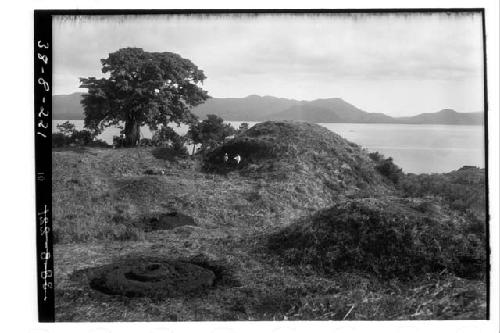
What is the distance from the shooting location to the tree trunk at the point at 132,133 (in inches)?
477

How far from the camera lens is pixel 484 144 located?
8.62m

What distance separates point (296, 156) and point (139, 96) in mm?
4320

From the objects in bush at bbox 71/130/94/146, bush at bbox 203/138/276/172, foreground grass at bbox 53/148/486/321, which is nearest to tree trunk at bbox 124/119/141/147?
foreground grass at bbox 53/148/486/321

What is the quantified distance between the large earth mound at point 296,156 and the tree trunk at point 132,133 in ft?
6.61

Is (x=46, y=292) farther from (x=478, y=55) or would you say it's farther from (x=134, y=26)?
(x=478, y=55)

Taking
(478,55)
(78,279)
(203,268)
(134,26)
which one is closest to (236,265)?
(203,268)

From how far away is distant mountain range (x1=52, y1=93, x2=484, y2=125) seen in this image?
31.4 feet

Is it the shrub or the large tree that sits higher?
the large tree

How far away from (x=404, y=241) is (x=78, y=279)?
5821 mm

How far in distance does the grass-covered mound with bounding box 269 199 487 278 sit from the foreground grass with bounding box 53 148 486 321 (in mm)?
252

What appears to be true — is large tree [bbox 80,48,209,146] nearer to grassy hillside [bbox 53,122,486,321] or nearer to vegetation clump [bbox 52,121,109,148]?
vegetation clump [bbox 52,121,109,148]

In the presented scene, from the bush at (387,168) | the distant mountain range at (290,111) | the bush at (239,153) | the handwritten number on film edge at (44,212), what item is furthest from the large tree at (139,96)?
the bush at (387,168)

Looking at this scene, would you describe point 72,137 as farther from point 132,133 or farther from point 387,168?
point 387,168
